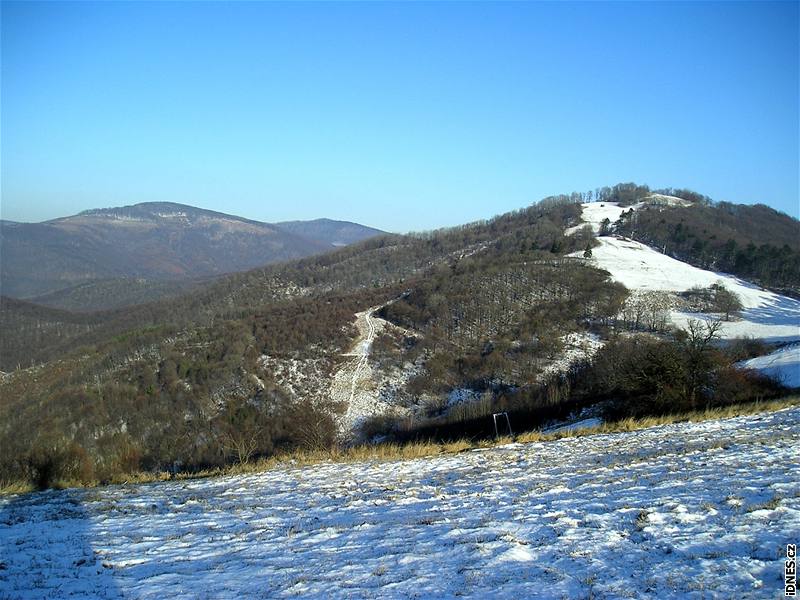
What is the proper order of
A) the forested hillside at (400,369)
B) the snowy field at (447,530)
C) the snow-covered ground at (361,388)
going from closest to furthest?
the snowy field at (447,530), the forested hillside at (400,369), the snow-covered ground at (361,388)

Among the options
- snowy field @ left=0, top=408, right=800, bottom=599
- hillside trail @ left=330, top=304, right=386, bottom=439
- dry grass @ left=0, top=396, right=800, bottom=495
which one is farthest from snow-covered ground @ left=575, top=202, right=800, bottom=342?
snowy field @ left=0, top=408, right=800, bottom=599

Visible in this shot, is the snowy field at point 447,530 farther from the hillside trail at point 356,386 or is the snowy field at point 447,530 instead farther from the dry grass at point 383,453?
the hillside trail at point 356,386

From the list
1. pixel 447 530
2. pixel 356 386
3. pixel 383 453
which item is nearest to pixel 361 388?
pixel 356 386

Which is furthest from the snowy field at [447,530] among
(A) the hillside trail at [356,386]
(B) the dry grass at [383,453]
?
(A) the hillside trail at [356,386]

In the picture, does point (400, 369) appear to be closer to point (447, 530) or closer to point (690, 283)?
point (690, 283)

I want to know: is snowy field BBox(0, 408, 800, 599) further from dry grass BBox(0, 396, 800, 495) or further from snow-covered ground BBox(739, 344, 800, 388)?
snow-covered ground BBox(739, 344, 800, 388)

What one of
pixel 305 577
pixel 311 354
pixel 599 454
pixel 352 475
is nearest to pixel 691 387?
pixel 599 454

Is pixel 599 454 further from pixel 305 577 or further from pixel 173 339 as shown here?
pixel 173 339
